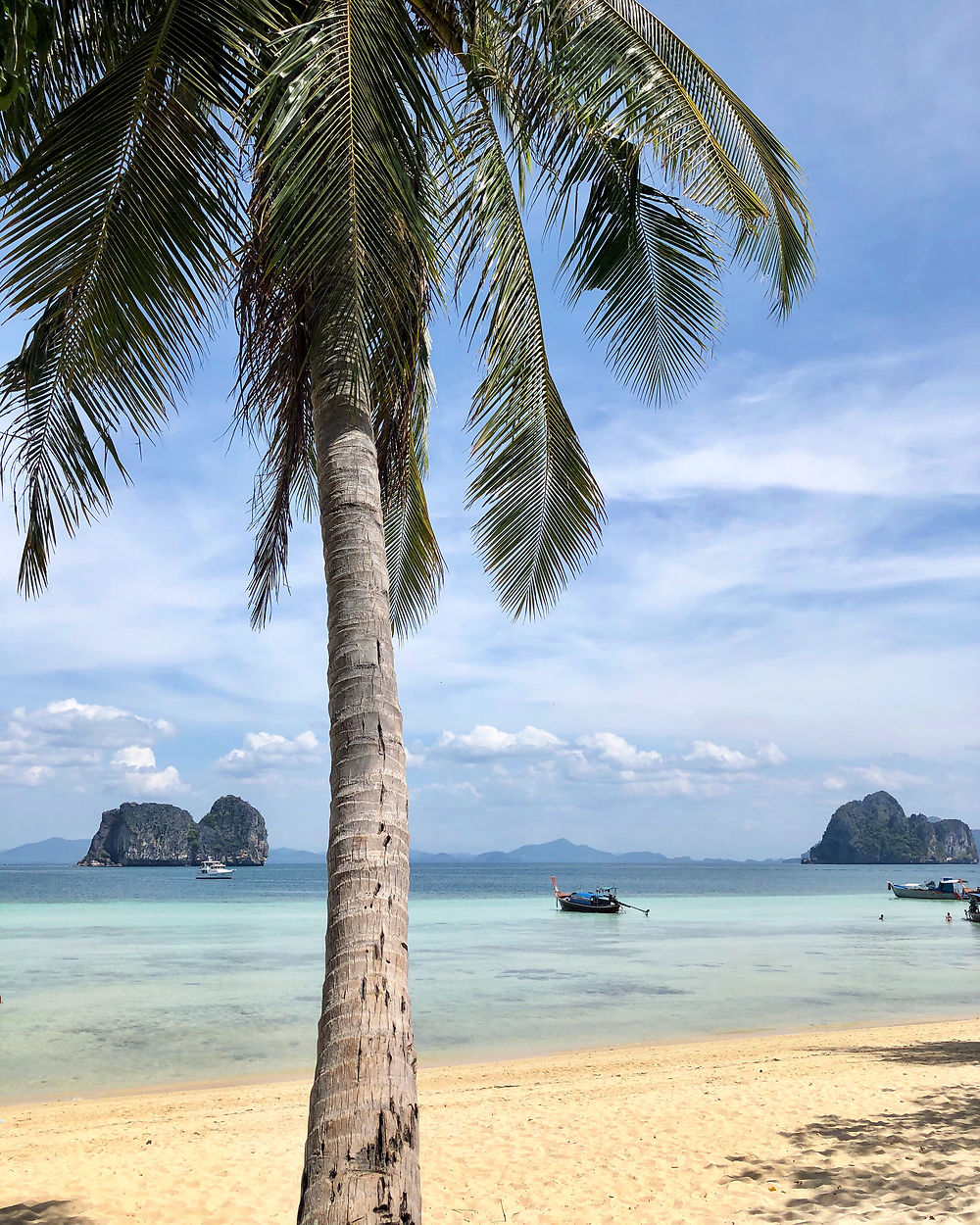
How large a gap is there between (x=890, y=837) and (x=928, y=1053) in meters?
166

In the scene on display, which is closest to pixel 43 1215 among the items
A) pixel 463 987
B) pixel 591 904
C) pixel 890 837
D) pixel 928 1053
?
pixel 928 1053

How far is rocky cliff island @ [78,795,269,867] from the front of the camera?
459 feet

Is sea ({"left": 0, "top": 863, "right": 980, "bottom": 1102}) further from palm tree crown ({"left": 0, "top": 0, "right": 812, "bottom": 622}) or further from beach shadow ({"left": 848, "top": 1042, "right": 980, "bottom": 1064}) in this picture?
palm tree crown ({"left": 0, "top": 0, "right": 812, "bottom": 622})

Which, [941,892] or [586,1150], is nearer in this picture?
[586,1150]

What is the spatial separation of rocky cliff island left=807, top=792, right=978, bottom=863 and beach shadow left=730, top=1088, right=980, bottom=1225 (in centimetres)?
16967

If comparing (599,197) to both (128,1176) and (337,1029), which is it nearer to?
(337,1029)

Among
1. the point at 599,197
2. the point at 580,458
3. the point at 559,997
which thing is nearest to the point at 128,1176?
the point at 580,458

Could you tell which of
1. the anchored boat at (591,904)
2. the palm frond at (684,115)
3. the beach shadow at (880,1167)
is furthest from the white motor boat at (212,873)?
the palm frond at (684,115)

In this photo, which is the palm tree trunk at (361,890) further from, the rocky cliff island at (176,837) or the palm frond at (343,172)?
the rocky cliff island at (176,837)

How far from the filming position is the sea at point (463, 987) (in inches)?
539

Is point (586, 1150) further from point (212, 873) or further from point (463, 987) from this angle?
point (212, 873)

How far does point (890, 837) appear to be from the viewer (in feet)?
528

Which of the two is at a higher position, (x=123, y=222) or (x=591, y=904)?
(x=123, y=222)

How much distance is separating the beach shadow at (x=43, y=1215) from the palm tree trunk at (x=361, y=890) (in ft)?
13.2
